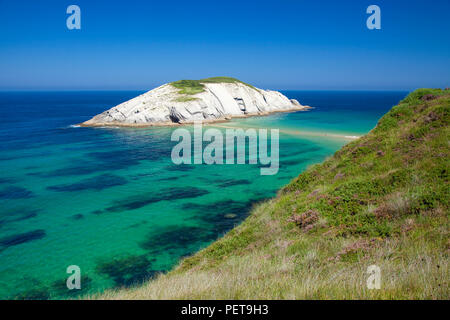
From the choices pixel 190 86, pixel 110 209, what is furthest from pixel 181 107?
pixel 110 209

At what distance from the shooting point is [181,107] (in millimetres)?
79188

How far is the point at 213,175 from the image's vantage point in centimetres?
3159

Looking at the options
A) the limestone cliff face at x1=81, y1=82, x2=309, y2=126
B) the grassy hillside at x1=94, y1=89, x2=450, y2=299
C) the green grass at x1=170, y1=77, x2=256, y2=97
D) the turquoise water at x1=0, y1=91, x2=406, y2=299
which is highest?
the green grass at x1=170, y1=77, x2=256, y2=97

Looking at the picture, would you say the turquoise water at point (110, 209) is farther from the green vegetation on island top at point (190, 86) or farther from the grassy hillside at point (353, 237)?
the green vegetation on island top at point (190, 86)

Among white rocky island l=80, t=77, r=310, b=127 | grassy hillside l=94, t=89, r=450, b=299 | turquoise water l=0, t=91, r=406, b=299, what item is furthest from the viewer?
white rocky island l=80, t=77, r=310, b=127

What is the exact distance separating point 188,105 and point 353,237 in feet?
245

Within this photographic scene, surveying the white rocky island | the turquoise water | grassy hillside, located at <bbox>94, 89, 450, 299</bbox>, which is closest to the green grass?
the white rocky island

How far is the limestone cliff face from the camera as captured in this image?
255 feet

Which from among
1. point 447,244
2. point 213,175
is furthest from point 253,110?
point 447,244

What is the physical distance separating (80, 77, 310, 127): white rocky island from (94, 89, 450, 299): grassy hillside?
215ft

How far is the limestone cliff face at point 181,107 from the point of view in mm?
77625

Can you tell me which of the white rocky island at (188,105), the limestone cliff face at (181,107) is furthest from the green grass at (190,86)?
the limestone cliff face at (181,107)

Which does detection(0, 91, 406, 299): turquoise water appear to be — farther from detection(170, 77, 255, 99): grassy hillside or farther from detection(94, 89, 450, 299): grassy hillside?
detection(170, 77, 255, 99): grassy hillside
